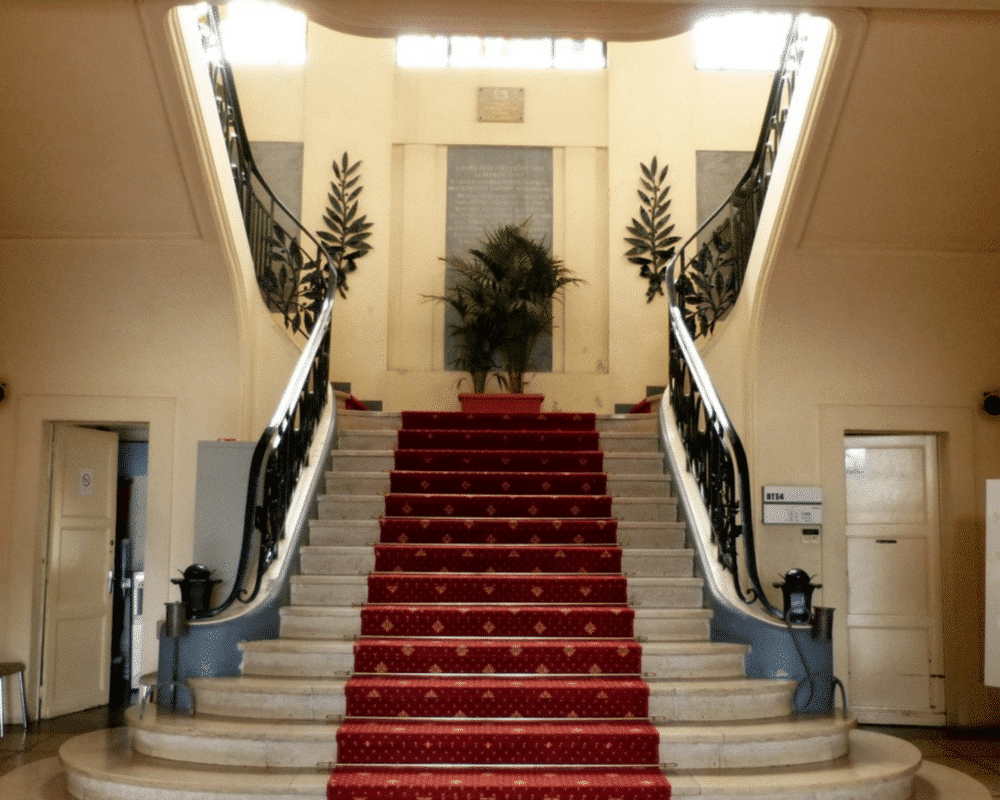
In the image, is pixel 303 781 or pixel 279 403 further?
pixel 279 403

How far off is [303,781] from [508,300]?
5.83m

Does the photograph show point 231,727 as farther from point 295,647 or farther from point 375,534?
point 375,534

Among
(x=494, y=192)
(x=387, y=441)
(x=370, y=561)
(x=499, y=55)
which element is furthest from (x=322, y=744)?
(x=499, y=55)

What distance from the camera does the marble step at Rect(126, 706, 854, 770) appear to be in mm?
4340

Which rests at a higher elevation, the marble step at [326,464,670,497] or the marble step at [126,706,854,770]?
the marble step at [326,464,670,497]

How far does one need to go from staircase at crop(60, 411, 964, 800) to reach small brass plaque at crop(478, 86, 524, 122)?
5585 millimetres

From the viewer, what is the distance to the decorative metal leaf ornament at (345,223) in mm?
9773

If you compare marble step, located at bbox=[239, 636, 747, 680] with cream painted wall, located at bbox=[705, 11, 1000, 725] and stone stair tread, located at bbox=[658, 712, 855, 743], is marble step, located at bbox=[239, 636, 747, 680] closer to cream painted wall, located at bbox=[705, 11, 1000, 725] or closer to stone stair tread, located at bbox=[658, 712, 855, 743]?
stone stair tread, located at bbox=[658, 712, 855, 743]

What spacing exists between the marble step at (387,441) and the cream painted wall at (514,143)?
2.58 m

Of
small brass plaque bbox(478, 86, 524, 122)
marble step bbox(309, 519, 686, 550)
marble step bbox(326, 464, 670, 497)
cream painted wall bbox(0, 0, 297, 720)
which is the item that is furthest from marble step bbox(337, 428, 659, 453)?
small brass plaque bbox(478, 86, 524, 122)

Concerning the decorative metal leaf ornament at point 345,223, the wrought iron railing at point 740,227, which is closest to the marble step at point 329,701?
the wrought iron railing at point 740,227

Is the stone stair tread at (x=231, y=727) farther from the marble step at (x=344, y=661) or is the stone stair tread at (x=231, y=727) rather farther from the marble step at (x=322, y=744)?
the marble step at (x=344, y=661)

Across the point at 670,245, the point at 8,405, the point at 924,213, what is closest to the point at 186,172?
the point at 8,405

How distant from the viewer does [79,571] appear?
7383 mm
